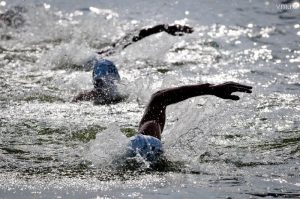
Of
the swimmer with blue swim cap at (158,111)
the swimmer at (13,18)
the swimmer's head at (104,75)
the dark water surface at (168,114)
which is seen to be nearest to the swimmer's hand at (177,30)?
the dark water surface at (168,114)

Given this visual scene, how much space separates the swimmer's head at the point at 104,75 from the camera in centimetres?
1046

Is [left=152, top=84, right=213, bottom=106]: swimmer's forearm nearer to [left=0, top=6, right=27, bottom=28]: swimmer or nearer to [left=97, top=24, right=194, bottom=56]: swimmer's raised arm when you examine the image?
[left=97, top=24, right=194, bottom=56]: swimmer's raised arm

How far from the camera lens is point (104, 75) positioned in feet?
34.8

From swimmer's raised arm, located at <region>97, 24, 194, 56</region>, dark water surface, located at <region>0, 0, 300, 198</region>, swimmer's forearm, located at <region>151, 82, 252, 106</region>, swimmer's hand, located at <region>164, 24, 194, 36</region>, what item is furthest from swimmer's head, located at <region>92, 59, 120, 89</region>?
swimmer's forearm, located at <region>151, 82, 252, 106</region>

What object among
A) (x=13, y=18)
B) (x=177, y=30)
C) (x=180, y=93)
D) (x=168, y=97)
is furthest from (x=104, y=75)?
(x=13, y=18)

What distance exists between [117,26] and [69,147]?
37.6 feet

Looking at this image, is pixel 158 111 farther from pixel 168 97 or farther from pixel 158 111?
pixel 168 97

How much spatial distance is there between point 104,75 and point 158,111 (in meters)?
2.98

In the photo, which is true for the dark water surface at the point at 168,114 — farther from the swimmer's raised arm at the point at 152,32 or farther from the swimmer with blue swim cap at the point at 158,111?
the swimmer's raised arm at the point at 152,32

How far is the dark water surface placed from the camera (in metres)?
6.55

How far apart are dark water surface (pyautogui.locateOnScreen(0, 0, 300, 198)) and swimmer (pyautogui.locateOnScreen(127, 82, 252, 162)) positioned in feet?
0.57

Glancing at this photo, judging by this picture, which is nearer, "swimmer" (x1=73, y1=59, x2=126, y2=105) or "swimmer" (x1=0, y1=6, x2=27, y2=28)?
"swimmer" (x1=73, y1=59, x2=126, y2=105)

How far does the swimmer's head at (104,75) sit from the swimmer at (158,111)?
8.76ft

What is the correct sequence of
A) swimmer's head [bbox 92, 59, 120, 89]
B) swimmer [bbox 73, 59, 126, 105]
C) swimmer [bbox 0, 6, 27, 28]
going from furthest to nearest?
swimmer [bbox 0, 6, 27, 28] → swimmer's head [bbox 92, 59, 120, 89] → swimmer [bbox 73, 59, 126, 105]
